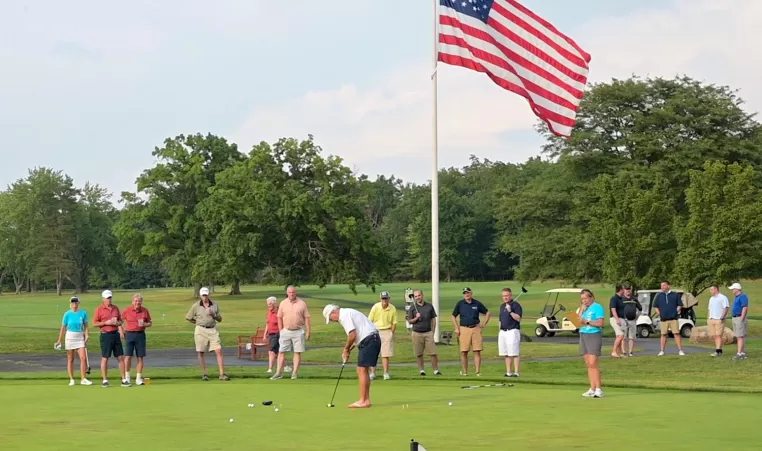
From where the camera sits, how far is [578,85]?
2431 centimetres

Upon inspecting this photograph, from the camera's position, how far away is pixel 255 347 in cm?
3194

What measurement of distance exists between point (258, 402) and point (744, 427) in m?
7.53

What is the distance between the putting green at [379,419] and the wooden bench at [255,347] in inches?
462

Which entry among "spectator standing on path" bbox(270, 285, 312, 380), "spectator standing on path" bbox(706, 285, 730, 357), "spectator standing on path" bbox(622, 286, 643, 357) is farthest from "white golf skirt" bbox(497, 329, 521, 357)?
"spectator standing on path" bbox(706, 285, 730, 357)

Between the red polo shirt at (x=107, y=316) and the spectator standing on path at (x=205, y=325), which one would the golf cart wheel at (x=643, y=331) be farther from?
the red polo shirt at (x=107, y=316)

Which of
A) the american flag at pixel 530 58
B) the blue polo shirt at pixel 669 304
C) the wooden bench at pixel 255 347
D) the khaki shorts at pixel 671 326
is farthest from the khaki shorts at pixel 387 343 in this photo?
the blue polo shirt at pixel 669 304

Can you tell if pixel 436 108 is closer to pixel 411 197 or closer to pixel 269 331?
pixel 269 331

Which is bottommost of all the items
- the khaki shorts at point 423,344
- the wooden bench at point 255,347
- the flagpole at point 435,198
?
the wooden bench at point 255,347

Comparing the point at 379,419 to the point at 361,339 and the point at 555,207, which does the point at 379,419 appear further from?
the point at 555,207

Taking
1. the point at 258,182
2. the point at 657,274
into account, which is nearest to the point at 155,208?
the point at 258,182

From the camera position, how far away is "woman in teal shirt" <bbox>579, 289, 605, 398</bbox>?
16859 millimetres

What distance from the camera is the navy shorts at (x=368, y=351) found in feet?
51.1

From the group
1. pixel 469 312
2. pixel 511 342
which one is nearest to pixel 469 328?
pixel 469 312

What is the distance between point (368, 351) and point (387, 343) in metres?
6.31
